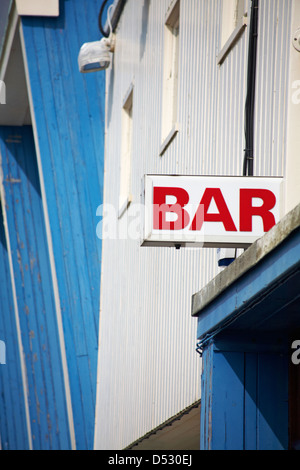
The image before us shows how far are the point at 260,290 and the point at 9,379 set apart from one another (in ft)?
57.3

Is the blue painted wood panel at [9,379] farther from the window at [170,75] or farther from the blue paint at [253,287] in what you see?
the blue paint at [253,287]

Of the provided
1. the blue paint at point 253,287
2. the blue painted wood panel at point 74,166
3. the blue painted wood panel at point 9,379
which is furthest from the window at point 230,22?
the blue painted wood panel at point 9,379

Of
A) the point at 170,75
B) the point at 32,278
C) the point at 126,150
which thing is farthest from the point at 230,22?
the point at 32,278

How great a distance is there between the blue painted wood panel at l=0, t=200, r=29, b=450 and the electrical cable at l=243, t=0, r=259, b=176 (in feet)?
50.9

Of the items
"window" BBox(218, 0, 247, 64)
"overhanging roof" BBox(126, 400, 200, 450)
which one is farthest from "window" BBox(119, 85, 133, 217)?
"window" BBox(218, 0, 247, 64)

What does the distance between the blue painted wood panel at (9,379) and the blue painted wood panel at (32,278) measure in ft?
10.5

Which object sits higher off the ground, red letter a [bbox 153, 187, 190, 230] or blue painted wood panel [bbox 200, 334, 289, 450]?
red letter a [bbox 153, 187, 190, 230]

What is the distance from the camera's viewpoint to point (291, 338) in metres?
5.21

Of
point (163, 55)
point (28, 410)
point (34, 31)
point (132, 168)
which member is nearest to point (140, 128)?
point (132, 168)

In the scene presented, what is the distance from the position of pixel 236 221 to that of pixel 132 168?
598cm

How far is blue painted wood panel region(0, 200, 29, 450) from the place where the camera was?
20.8 meters

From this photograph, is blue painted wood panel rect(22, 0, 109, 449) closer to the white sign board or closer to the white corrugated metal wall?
the white corrugated metal wall

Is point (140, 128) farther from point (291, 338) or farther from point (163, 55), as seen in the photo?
point (291, 338)

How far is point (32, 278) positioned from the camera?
57.5 feet
